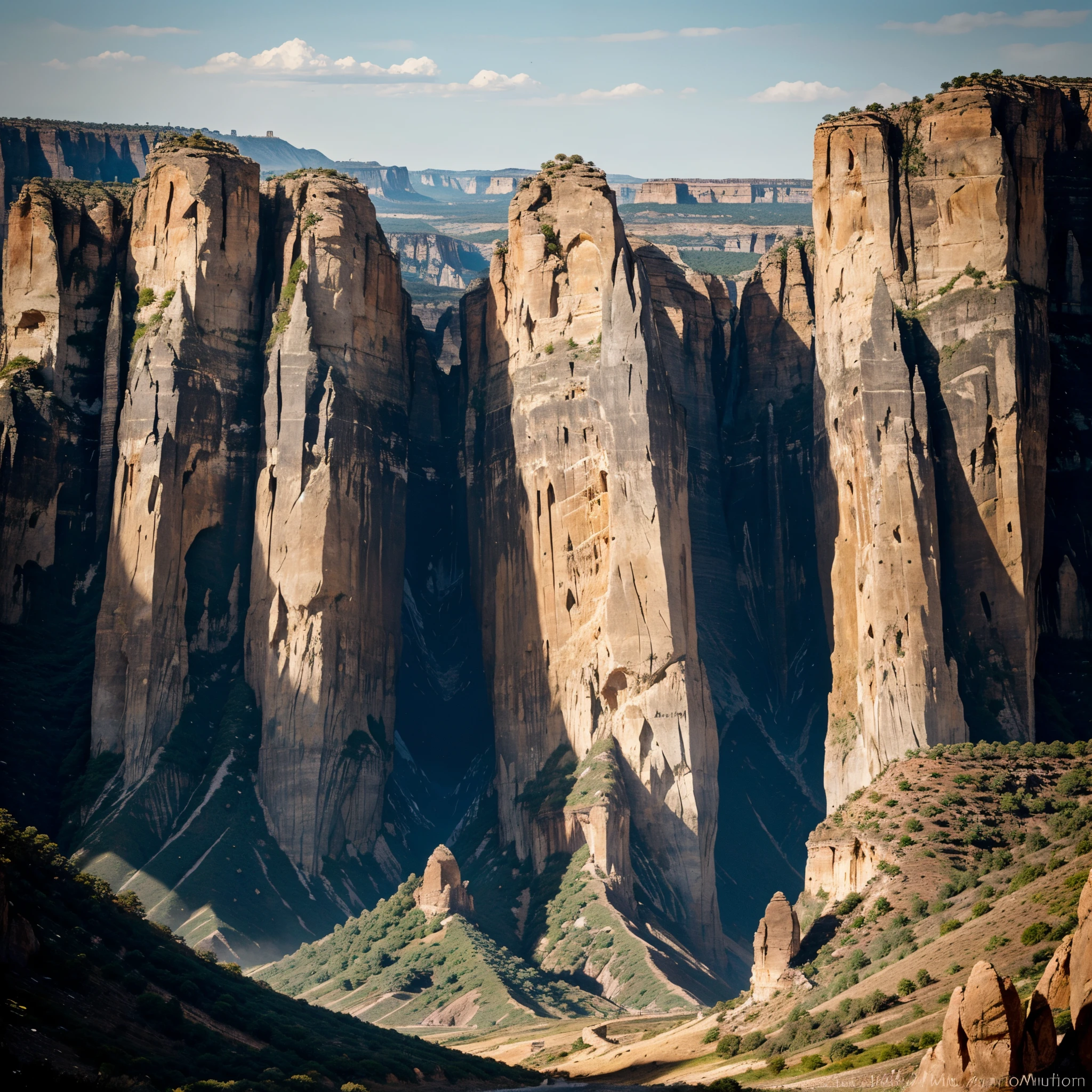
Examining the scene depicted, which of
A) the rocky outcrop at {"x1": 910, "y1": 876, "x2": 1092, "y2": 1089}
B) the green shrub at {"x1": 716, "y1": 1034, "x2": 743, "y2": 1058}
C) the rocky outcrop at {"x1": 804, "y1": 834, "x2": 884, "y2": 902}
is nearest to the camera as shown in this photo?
the rocky outcrop at {"x1": 910, "y1": 876, "x2": 1092, "y2": 1089}

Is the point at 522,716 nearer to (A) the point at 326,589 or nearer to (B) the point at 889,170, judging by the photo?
(A) the point at 326,589

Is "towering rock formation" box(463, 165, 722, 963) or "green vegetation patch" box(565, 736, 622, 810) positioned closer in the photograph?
"green vegetation patch" box(565, 736, 622, 810)

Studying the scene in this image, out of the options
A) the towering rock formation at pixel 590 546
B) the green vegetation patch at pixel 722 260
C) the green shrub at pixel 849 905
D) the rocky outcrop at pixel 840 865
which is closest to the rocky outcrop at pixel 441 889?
the towering rock formation at pixel 590 546

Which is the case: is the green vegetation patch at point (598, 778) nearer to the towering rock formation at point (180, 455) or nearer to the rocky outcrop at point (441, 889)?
the rocky outcrop at point (441, 889)

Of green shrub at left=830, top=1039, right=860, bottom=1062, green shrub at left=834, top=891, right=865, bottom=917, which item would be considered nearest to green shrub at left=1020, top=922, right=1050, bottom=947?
green shrub at left=830, top=1039, right=860, bottom=1062

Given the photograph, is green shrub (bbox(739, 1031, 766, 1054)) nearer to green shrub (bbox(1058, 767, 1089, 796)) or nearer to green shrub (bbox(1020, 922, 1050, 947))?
green shrub (bbox(1020, 922, 1050, 947))

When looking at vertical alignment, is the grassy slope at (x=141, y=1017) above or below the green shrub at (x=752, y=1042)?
above
